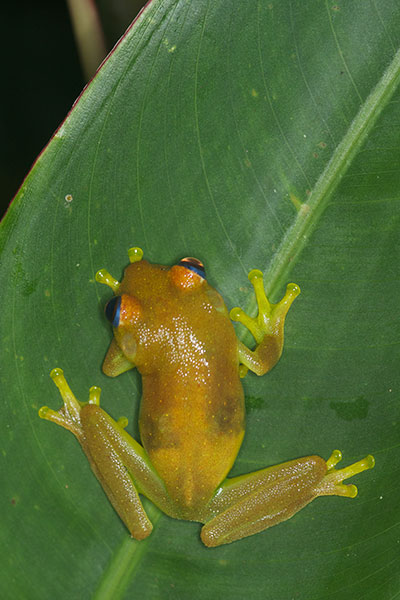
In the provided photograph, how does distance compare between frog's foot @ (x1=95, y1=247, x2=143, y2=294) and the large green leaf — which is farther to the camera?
frog's foot @ (x1=95, y1=247, x2=143, y2=294)

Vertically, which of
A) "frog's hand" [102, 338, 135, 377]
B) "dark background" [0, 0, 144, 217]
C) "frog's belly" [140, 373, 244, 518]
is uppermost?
"dark background" [0, 0, 144, 217]

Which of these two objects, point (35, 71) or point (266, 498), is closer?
point (266, 498)

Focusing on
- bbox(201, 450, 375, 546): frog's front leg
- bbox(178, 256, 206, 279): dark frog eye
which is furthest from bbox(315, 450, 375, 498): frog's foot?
bbox(178, 256, 206, 279): dark frog eye

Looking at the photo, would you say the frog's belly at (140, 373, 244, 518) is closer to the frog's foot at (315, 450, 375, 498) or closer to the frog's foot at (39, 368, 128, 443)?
the frog's foot at (39, 368, 128, 443)

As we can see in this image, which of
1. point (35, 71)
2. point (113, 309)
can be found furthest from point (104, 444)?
point (35, 71)

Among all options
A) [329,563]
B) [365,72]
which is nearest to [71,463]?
[329,563]

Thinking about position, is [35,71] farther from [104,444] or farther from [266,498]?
[266,498]
